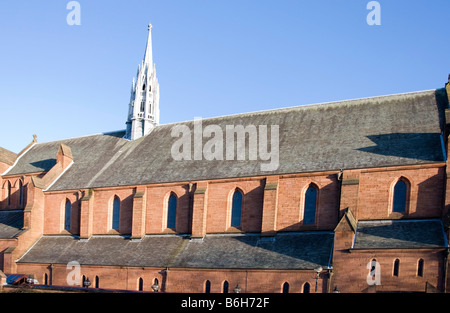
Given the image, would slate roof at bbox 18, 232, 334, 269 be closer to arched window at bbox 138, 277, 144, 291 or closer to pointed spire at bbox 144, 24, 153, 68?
arched window at bbox 138, 277, 144, 291

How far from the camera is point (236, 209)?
43.9 m

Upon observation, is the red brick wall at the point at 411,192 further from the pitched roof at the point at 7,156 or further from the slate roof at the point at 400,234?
the pitched roof at the point at 7,156

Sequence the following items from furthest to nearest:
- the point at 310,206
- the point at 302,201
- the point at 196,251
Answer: the point at 196,251, the point at 302,201, the point at 310,206

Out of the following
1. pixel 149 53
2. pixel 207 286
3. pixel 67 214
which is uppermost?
pixel 149 53

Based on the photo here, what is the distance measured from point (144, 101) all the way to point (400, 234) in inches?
1332

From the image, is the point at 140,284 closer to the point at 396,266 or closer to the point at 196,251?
the point at 196,251

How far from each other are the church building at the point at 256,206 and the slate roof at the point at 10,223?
7.6 inches

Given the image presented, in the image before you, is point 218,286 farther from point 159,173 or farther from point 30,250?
point 30,250

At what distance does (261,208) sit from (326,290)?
933cm

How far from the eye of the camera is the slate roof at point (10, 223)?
53.0m
